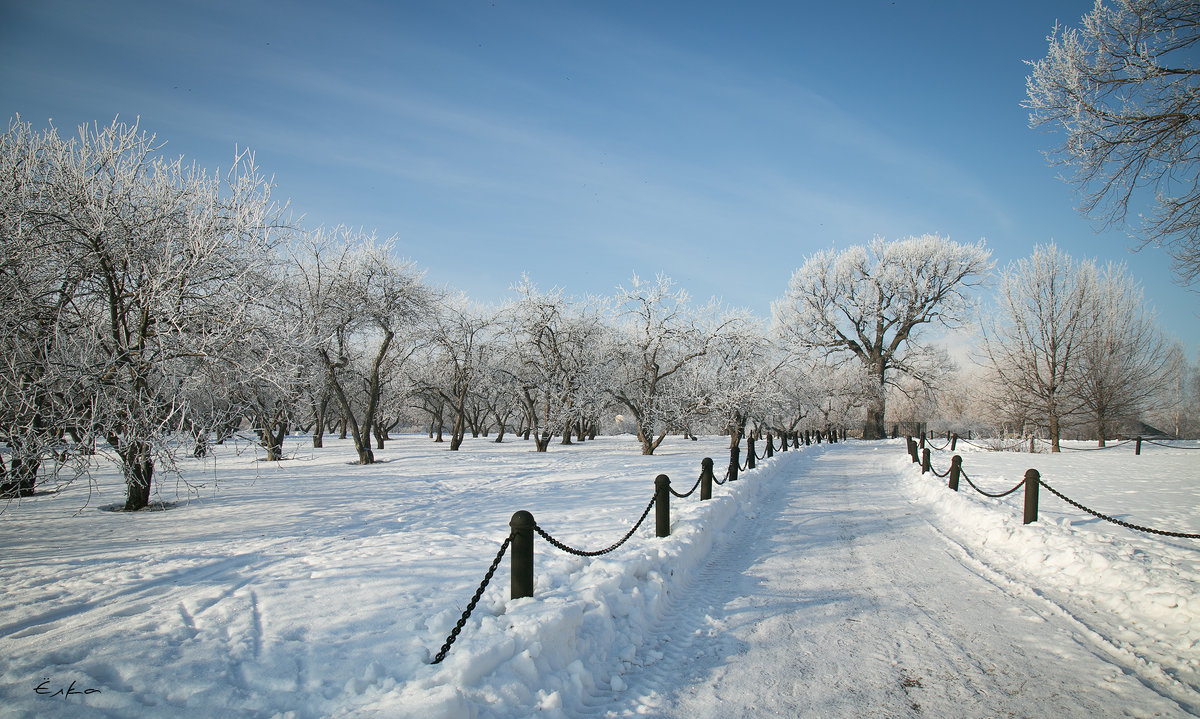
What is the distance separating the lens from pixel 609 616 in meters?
4.24

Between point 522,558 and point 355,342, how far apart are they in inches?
736

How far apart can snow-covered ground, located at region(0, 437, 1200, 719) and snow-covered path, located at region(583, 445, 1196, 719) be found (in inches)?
0.9

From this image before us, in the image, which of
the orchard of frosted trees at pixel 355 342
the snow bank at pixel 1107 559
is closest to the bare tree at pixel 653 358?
the orchard of frosted trees at pixel 355 342

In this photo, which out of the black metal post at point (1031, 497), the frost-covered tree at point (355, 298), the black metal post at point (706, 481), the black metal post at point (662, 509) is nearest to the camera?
the black metal post at point (662, 509)

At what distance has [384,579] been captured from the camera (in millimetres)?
5270

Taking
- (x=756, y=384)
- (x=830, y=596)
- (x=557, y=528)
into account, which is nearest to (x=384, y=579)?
(x=557, y=528)

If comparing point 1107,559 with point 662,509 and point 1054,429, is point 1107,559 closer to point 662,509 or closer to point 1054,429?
point 662,509

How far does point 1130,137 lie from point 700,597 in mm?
9177

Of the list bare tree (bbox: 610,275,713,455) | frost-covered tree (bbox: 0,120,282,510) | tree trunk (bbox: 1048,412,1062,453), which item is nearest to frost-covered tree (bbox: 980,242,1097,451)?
tree trunk (bbox: 1048,412,1062,453)

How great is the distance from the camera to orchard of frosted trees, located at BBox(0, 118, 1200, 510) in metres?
7.52

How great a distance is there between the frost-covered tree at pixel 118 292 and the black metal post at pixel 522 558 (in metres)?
5.88

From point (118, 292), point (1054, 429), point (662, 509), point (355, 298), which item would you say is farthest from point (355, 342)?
point (1054, 429)

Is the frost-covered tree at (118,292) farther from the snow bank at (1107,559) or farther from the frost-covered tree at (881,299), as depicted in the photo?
the frost-covered tree at (881,299)

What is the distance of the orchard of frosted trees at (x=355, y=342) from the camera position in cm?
752
